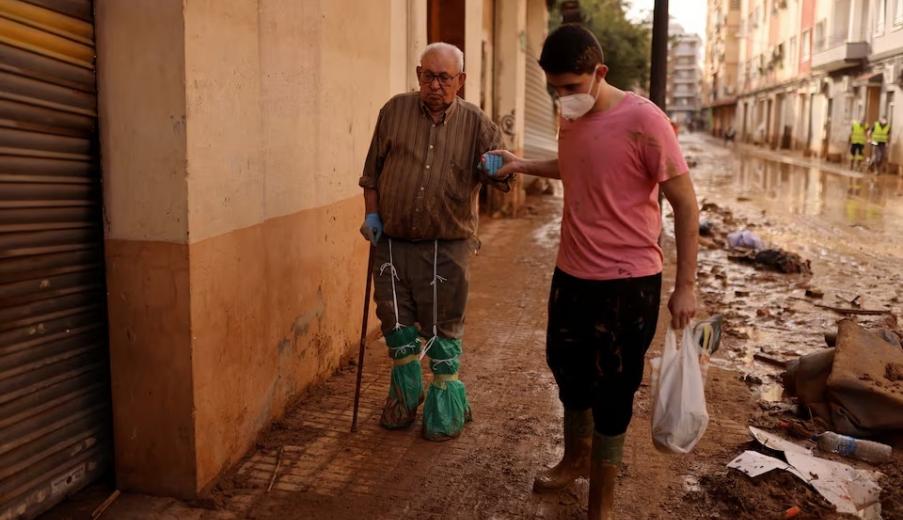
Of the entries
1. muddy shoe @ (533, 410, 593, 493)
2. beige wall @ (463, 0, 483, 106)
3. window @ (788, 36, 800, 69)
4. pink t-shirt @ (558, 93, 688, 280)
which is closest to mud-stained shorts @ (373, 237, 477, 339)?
muddy shoe @ (533, 410, 593, 493)

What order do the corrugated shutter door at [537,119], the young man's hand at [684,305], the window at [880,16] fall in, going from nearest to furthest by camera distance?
the young man's hand at [684,305]
the corrugated shutter door at [537,119]
the window at [880,16]

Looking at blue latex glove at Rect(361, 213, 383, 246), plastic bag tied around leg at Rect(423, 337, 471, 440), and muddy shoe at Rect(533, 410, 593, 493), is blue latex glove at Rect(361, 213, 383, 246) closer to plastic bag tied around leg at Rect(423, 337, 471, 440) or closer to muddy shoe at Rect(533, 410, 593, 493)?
plastic bag tied around leg at Rect(423, 337, 471, 440)

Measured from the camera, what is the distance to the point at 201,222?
3.34 metres

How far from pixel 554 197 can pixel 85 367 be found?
1457 cm

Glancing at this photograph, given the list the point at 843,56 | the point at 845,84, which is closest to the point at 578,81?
the point at 843,56

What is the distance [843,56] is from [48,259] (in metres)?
34.2

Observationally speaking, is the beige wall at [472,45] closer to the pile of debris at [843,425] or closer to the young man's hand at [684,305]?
the pile of debris at [843,425]

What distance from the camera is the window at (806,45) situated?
135 ft

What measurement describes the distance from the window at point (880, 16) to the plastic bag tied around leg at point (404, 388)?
30.5 meters

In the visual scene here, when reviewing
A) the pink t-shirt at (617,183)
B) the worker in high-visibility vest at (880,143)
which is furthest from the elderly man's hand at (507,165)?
the worker in high-visibility vest at (880,143)

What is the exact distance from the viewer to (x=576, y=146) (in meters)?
3.10

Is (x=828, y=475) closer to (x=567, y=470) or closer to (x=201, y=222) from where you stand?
(x=567, y=470)

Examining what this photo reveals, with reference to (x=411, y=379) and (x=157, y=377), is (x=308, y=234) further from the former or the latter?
(x=157, y=377)

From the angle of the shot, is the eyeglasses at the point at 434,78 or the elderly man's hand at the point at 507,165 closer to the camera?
the elderly man's hand at the point at 507,165
